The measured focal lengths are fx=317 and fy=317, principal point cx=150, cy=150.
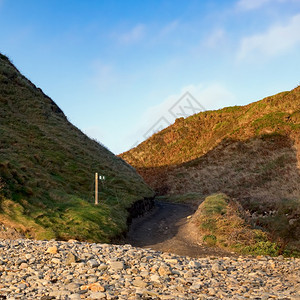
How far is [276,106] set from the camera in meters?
60.7

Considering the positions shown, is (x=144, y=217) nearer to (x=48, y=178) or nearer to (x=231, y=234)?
(x=48, y=178)

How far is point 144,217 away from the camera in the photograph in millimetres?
28531

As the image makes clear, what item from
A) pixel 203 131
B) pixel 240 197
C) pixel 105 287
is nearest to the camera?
pixel 105 287

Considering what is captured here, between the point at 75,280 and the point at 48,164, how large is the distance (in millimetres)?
18233

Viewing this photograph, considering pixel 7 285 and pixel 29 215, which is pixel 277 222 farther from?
pixel 7 285

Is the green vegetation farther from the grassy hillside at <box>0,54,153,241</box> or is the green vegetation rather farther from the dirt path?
the grassy hillside at <box>0,54,153,241</box>

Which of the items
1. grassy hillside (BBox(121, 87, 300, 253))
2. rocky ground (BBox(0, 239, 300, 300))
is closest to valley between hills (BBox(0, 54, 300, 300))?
rocky ground (BBox(0, 239, 300, 300))

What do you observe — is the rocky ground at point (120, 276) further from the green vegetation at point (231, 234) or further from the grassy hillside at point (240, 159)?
the grassy hillside at point (240, 159)

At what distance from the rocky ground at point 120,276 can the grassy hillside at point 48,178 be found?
Answer: 4343 millimetres

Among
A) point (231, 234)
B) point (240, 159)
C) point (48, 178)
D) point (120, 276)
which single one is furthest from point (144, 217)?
point (240, 159)

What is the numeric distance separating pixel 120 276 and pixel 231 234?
1081 cm

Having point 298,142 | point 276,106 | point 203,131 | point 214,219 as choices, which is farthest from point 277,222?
point 203,131

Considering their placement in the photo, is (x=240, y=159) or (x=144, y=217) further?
(x=240, y=159)

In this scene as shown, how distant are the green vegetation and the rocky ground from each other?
4.91 meters
